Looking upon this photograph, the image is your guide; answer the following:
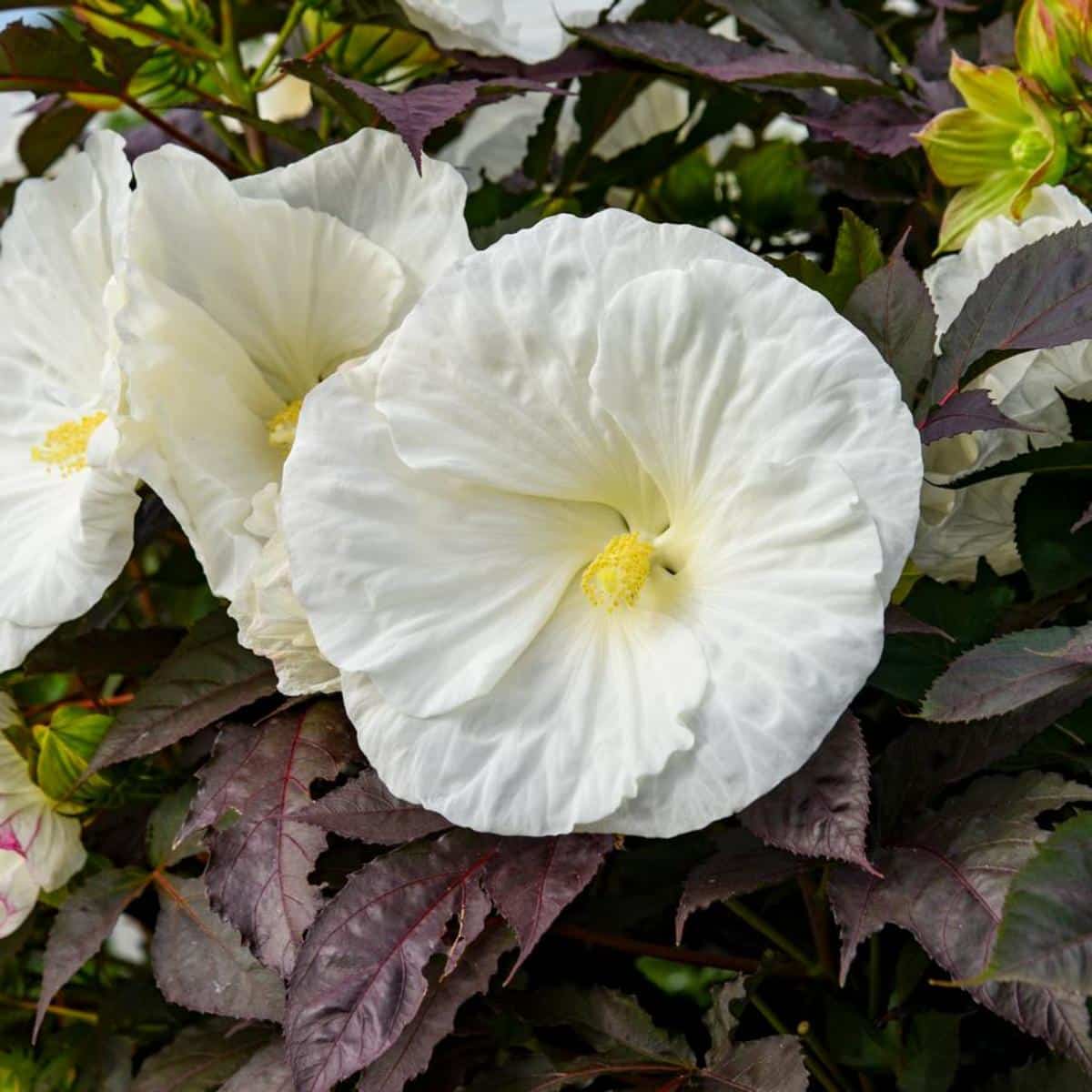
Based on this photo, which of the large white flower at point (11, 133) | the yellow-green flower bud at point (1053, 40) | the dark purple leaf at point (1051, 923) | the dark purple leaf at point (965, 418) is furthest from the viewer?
the large white flower at point (11, 133)

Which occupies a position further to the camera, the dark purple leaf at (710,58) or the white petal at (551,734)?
the dark purple leaf at (710,58)

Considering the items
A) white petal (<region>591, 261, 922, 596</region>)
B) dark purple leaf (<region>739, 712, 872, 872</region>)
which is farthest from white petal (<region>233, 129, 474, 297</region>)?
dark purple leaf (<region>739, 712, 872, 872</region>)

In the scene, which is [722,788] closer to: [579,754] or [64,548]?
[579,754]

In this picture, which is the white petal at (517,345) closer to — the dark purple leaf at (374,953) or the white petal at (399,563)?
the white petal at (399,563)

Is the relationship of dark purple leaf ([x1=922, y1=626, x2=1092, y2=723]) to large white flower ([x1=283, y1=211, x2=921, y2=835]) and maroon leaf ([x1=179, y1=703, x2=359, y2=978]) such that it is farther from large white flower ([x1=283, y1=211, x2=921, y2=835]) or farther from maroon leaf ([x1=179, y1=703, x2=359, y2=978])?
maroon leaf ([x1=179, y1=703, x2=359, y2=978])

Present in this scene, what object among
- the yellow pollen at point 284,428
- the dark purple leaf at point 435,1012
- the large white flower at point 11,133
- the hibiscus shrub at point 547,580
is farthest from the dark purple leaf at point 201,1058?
the large white flower at point 11,133

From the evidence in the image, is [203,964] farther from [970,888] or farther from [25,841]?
[970,888]

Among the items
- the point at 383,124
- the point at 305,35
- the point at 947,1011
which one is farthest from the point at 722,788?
the point at 305,35
